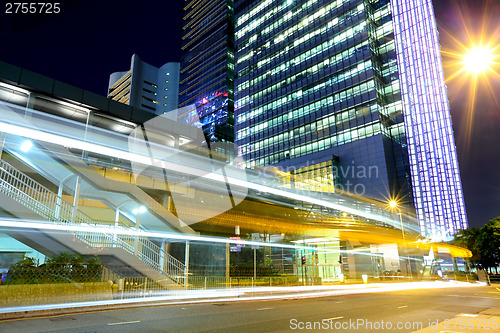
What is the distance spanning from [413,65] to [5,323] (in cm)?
12119

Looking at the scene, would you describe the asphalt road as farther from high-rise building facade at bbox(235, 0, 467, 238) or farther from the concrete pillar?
high-rise building facade at bbox(235, 0, 467, 238)

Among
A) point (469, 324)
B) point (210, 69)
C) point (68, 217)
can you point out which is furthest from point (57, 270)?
point (210, 69)

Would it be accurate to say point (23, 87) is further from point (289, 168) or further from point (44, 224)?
point (289, 168)

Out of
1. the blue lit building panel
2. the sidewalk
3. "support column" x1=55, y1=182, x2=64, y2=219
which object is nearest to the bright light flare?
the sidewalk

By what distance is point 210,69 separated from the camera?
13462cm

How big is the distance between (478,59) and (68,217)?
64.9ft

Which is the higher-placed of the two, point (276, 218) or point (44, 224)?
point (276, 218)

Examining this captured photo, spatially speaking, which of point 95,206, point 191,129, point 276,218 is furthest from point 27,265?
point 276,218

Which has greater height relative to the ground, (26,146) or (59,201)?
(26,146)

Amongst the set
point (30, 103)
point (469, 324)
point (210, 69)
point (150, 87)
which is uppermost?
point (150, 87)

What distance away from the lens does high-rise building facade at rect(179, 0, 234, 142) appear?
411 ft

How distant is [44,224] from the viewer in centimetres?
1463

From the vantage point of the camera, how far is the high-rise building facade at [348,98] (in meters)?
73.4

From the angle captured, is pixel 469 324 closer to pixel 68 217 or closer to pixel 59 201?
pixel 68 217
